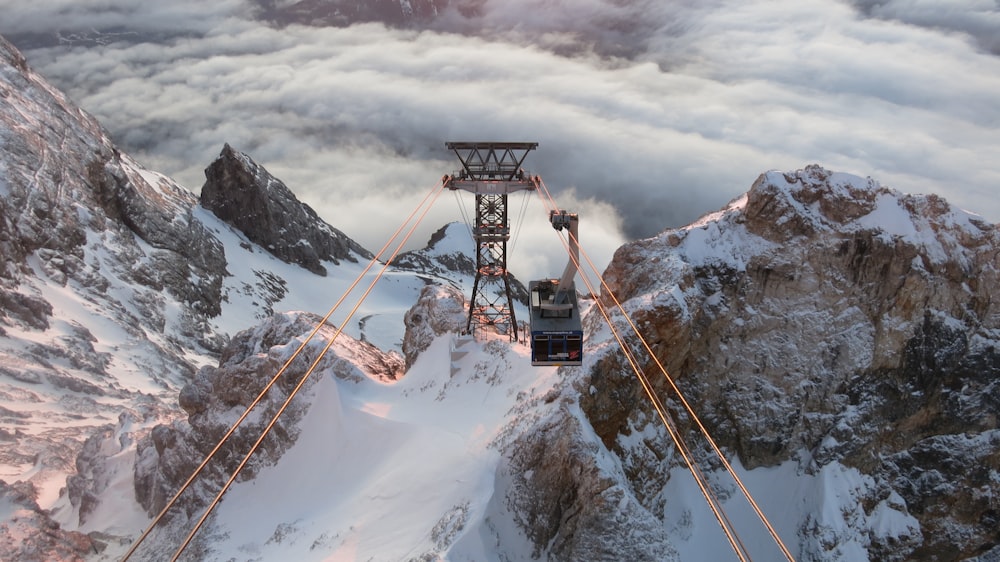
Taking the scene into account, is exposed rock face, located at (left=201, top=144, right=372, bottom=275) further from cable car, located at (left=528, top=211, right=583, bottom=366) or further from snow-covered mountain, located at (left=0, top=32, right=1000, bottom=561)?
cable car, located at (left=528, top=211, right=583, bottom=366)

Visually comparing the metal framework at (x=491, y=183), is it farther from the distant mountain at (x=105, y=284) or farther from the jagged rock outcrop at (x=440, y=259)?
the jagged rock outcrop at (x=440, y=259)

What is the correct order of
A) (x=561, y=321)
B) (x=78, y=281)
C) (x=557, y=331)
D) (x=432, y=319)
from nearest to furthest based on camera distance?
1. (x=557, y=331)
2. (x=561, y=321)
3. (x=432, y=319)
4. (x=78, y=281)

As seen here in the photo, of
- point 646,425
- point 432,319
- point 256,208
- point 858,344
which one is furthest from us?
point 256,208

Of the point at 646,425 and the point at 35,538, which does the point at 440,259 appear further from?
the point at 646,425

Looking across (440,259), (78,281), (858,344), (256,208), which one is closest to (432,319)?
(858,344)

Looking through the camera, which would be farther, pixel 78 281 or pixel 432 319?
pixel 78 281

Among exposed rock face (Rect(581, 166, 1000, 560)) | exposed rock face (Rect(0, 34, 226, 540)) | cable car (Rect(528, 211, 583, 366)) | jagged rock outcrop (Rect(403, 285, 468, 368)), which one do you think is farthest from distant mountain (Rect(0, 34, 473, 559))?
cable car (Rect(528, 211, 583, 366))

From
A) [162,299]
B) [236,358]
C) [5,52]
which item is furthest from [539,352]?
[5,52]
